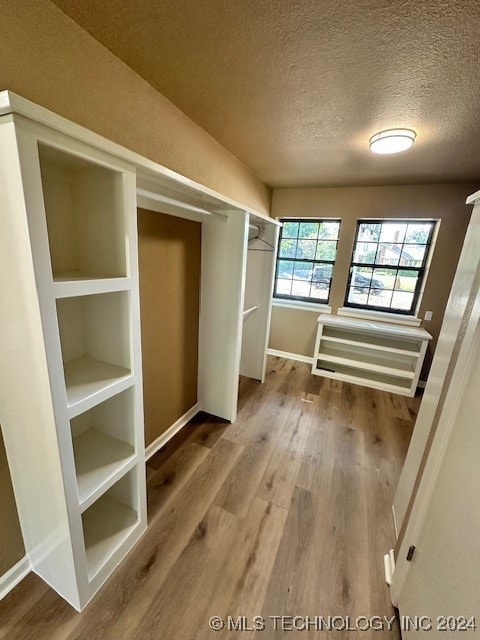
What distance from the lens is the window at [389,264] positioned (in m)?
3.14

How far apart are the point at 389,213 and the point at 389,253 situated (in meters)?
0.50

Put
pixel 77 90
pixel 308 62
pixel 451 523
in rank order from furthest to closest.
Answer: pixel 308 62 → pixel 77 90 → pixel 451 523

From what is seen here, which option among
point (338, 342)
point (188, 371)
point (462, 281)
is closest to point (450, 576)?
point (462, 281)

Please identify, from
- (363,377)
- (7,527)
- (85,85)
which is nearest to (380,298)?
(363,377)

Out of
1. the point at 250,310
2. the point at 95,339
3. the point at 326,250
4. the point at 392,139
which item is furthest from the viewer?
the point at 326,250

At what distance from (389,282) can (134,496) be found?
139 inches

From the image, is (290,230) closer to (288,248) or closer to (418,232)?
(288,248)

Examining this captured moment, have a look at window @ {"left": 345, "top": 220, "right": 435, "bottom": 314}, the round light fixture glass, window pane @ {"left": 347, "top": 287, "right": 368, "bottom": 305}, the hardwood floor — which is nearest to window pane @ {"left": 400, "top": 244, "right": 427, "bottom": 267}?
window @ {"left": 345, "top": 220, "right": 435, "bottom": 314}

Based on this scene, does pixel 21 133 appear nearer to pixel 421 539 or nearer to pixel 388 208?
pixel 421 539

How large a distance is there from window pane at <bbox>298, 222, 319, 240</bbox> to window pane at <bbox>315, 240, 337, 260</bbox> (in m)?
0.15

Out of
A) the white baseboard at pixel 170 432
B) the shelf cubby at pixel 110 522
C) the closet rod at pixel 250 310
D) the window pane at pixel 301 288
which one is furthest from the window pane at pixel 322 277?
the shelf cubby at pixel 110 522

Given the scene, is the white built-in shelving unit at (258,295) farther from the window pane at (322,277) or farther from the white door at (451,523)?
the white door at (451,523)

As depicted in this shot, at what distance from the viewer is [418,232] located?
3109 mm

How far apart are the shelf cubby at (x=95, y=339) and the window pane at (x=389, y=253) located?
3.30 meters
